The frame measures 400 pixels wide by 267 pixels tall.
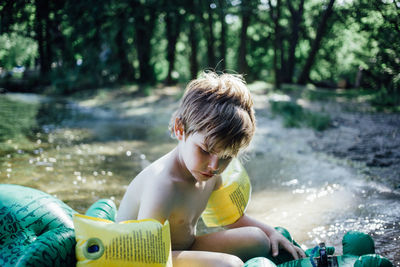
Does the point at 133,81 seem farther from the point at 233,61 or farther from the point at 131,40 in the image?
the point at 233,61

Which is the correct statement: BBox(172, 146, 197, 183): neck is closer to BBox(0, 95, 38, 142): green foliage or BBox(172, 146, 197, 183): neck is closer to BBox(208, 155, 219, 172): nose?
BBox(208, 155, 219, 172): nose

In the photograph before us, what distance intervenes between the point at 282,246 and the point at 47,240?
1.21m

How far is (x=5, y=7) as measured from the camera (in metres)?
4.96

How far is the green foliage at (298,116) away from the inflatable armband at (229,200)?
362 centimetres

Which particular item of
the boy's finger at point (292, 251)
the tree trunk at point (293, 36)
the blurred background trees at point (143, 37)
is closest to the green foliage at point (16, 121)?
the blurred background trees at point (143, 37)

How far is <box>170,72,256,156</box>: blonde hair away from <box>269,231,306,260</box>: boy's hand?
61 cm

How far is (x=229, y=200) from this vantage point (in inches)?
83.3

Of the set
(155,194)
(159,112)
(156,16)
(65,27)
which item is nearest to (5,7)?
(159,112)

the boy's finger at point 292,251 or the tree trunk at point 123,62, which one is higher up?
the tree trunk at point 123,62

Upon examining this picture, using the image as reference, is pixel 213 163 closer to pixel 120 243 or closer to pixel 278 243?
pixel 120 243

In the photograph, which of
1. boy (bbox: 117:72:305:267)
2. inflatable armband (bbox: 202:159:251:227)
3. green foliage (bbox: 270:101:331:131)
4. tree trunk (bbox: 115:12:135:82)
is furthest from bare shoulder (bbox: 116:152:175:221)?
tree trunk (bbox: 115:12:135:82)

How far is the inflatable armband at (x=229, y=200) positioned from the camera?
2117 mm

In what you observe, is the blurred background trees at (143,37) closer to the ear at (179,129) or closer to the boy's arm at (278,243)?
the boy's arm at (278,243)

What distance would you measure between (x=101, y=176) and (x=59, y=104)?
6772mm
